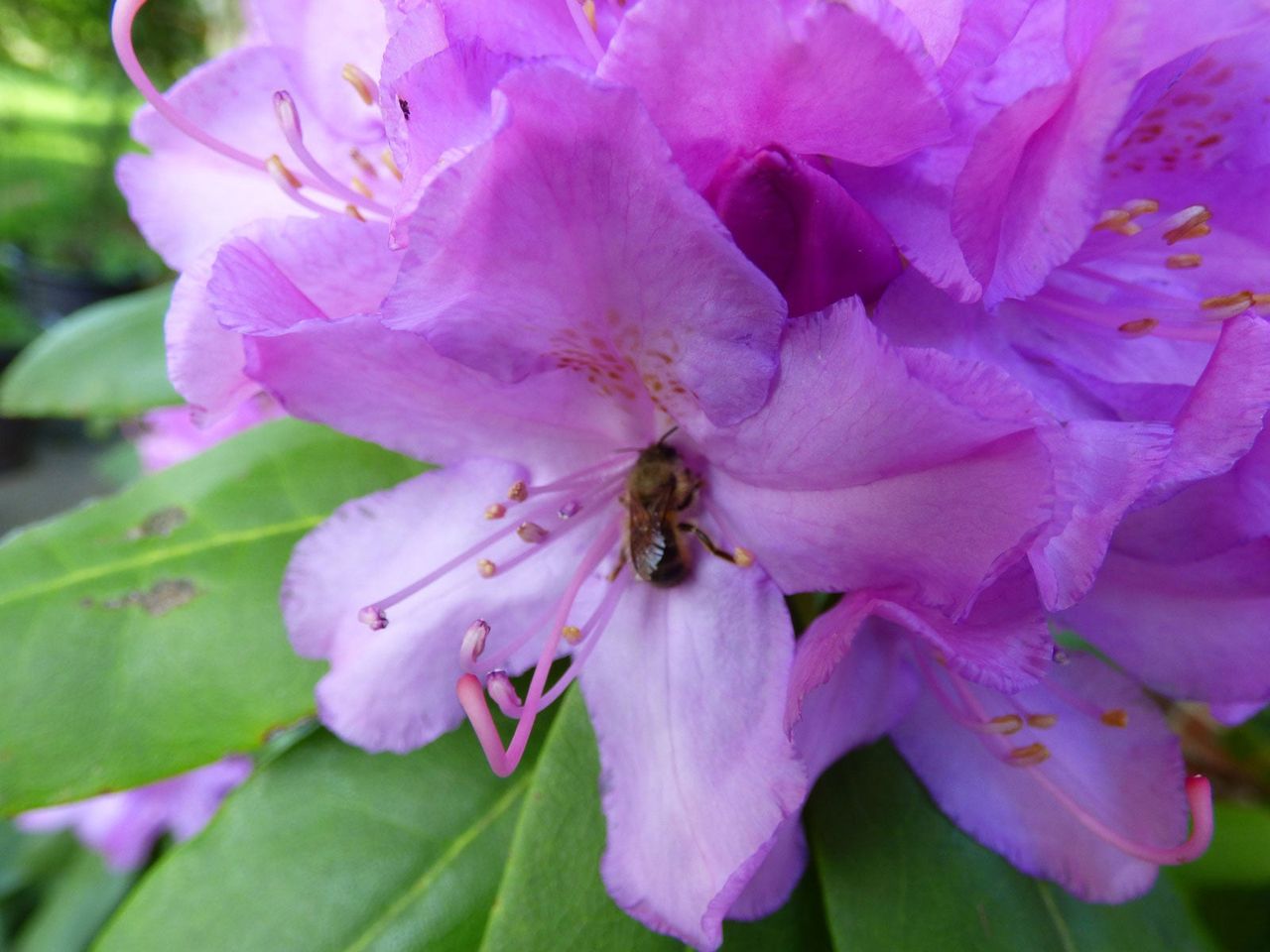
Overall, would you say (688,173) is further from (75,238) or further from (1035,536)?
(75,238)

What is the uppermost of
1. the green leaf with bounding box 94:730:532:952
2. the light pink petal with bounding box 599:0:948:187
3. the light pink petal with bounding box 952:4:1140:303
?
the light pink petal with bounding box 599:0:948:187

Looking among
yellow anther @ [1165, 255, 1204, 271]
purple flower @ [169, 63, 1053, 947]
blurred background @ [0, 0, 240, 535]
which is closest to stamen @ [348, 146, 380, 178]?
purple flower @ [169, 63, 1053, 947]

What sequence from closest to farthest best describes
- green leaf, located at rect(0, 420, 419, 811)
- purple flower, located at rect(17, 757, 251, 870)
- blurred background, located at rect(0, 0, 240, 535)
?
green leaf, located at rect(0, 420, 419, 811), purple flower, located at rect(17, 757, 251, 870), blurred background, located at rect(0, 0, 240, 535)

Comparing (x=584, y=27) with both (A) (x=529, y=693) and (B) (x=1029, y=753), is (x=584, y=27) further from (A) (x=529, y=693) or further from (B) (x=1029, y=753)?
(B) (x=1029, y=753)

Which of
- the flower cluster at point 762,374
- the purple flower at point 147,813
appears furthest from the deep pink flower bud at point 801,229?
the purple flower at point 147,813

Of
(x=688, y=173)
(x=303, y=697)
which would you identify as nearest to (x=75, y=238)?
(x=303, y=697)

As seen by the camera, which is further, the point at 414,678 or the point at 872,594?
the point at 414,678

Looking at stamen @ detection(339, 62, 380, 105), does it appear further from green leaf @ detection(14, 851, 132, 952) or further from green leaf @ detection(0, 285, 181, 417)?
green leaf @ detection(14, 851, 132, 952)
